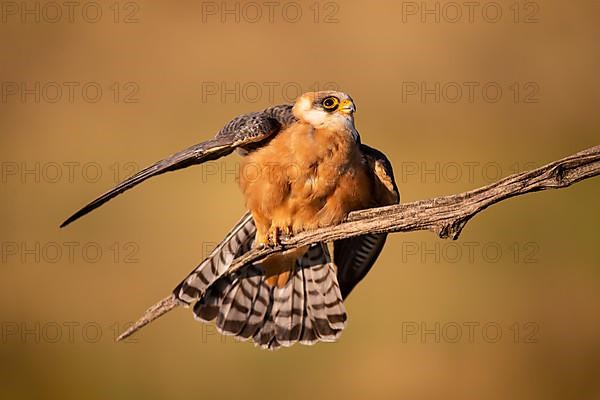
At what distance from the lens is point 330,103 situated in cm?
661

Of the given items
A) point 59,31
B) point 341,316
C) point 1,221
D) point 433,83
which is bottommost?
point 341,316

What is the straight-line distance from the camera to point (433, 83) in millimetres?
11992

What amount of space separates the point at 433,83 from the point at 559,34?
281cm

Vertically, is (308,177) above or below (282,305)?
above

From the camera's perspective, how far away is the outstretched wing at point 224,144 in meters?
5.24

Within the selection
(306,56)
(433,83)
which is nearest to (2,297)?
(306,56)

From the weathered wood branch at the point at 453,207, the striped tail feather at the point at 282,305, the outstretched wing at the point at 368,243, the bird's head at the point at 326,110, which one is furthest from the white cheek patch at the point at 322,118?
the striped tail feather at the point at 282,305

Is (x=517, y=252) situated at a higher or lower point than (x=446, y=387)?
higher

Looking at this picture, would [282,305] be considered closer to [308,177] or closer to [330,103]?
[308,177]

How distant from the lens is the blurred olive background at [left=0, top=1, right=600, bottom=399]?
31.1ft

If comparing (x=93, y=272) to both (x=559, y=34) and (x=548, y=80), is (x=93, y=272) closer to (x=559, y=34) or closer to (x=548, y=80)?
(x=548, y=80)

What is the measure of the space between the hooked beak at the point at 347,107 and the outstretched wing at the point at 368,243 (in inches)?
11.9

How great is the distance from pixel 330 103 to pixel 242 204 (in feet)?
14.5

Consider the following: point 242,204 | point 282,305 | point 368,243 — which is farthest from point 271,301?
point 242,204
